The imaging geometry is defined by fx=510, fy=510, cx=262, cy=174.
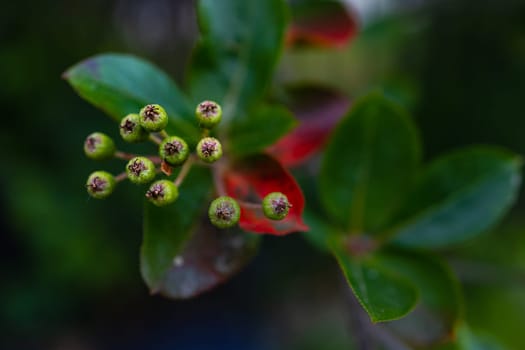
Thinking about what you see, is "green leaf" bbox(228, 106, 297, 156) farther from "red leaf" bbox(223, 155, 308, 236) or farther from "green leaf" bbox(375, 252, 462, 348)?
"green leaf" bbox(375, 252, 462, 348)

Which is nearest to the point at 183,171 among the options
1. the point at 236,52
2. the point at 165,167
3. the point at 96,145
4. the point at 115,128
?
the point at 165,167

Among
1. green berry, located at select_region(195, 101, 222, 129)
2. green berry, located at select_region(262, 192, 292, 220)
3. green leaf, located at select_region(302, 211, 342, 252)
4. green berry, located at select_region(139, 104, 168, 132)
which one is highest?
green berry, located at select_region(139, 104, 168, 132)

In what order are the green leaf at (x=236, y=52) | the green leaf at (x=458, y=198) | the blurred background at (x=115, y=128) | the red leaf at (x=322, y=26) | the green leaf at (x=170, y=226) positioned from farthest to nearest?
the blurred background at (x=115, y=128) < the red leaf at (x=322, y=26) < the green leaf at (x=458, y=198) < the green leaf at (x=236, y=52) < the green leaf at (x=170, y=226)

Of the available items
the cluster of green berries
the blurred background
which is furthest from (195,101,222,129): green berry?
the blurred background

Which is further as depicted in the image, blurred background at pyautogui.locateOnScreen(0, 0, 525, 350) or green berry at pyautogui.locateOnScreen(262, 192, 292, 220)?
blurred background at pyautogui.locateOnScreen(0, 0, 525, 350)

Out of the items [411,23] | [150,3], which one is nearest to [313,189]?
[411,23]

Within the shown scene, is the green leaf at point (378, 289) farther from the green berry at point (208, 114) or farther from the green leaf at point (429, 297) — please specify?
the green berry at point (208, 114)

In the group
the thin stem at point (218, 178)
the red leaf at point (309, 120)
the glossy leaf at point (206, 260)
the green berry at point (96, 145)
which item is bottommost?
the glossy leaf at point (206, 260)

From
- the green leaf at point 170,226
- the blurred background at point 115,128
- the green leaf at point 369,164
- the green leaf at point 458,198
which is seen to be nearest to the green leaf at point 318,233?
the green leaf at point 369,164
